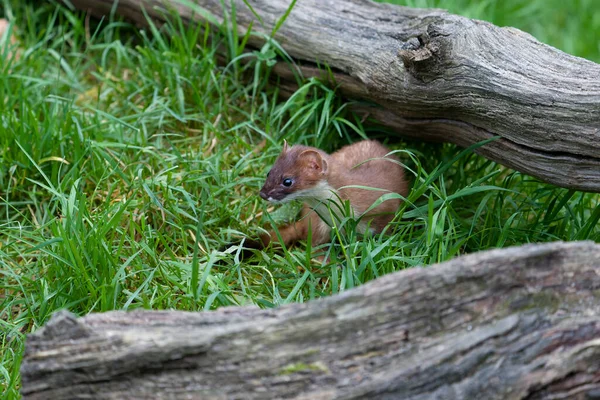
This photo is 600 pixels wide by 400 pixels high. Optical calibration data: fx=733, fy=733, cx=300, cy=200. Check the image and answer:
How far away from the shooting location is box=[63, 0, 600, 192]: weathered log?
3.32 m

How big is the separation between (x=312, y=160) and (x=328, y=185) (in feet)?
0.60

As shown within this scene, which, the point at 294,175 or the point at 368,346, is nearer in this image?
the point at 368,346

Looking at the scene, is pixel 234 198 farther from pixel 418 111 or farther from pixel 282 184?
pixel 418 111

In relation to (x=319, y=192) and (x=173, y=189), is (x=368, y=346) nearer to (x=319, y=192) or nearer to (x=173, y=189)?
(x=319, y=192)

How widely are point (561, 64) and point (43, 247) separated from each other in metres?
2.62

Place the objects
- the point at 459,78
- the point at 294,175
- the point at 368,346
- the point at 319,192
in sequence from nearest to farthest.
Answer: the point at 368,346 → the point at 459,78 → the point at 294,175 → the point at 319,192

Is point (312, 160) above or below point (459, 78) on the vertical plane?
below

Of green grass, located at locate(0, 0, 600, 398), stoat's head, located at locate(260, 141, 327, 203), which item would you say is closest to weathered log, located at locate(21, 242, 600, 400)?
green grass, located at locate(0, 0, 600, 398)

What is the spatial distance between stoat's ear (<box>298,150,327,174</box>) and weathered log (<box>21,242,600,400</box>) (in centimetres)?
164

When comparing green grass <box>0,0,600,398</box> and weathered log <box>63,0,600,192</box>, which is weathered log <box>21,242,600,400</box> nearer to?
green grass <box>0,0,600,398</box>

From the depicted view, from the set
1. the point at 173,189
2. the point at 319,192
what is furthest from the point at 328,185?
the point at 173,189

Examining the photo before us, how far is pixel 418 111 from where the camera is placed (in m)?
4.07

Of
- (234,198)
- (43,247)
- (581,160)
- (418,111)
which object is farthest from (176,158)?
(581,160)

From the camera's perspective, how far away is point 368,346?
7.71ft
